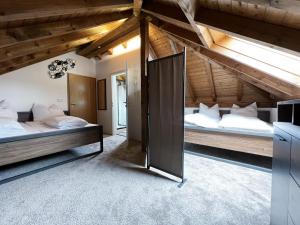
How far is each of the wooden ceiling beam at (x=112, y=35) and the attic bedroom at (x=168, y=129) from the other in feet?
0.17

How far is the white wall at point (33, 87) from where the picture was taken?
140 inches

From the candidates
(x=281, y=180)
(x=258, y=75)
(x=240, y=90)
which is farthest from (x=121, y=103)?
(x=281, y=180)

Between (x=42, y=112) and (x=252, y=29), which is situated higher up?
(x=252, y=29)

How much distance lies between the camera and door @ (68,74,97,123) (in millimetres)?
4699

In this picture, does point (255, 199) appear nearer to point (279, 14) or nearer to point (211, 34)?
point (279, 14)

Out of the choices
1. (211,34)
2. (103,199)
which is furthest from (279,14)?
(103,199)

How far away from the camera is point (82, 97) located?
5.00 meters

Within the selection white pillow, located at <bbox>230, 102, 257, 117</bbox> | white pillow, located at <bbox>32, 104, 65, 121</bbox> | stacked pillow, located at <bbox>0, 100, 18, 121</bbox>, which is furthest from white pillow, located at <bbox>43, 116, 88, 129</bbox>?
white pillow, located at <bbox>230, 102, 257, 117</bbox>

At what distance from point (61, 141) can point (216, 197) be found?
8.11 ft

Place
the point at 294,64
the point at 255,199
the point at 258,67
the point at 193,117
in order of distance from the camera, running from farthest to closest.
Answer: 1. the point at 193,117
2. the point at 258,67
3. the point at 294,64
4. the point at 255,199

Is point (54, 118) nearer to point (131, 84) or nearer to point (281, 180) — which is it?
point (131, 84)

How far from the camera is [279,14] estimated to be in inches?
44.1

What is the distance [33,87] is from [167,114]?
3.79 meters

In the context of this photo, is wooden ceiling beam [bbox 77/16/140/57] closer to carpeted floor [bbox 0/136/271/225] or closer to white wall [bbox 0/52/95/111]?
white wall [bbox 0/52/95/111]
